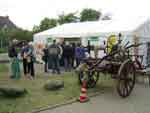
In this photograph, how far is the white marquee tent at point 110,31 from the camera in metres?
18.3

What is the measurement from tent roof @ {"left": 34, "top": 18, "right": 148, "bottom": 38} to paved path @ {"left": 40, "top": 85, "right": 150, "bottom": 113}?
26.5ft

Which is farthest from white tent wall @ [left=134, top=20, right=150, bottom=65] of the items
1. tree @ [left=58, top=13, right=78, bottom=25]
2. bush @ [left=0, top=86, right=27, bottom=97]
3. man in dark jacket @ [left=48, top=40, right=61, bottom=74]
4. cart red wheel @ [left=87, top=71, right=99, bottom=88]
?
tree @ [left=58, top=13, right=78, bottom=25]

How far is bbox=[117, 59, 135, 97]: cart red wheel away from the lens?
1025 cm

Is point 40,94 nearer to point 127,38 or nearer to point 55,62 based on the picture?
point 55,62

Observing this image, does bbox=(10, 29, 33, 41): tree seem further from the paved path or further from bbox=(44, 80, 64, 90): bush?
the paved path

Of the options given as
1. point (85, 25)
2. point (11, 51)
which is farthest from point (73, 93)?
point (85, 25)

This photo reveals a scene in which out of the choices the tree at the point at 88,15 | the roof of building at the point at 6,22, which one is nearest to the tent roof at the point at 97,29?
the tree at the point at 88,15

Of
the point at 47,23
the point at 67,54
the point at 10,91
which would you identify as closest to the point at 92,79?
the point at 10,91

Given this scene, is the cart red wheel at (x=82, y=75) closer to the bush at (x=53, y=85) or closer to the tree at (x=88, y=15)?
the bush at (x=53, y=85)

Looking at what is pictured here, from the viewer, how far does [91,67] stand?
36.6 feet

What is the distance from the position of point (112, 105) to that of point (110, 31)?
34.5ft

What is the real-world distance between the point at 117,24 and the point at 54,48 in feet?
20.2

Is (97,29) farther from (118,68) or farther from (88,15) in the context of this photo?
(88,15)

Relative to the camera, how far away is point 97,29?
20.8 m
